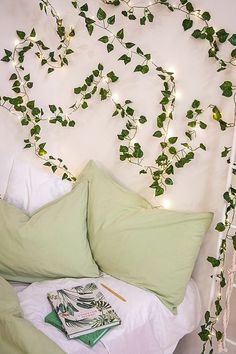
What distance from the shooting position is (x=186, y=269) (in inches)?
65.6

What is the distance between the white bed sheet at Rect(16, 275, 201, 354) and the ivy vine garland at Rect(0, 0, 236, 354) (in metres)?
0.13

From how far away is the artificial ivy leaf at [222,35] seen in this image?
1526 mm

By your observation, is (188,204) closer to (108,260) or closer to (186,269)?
(186,269)

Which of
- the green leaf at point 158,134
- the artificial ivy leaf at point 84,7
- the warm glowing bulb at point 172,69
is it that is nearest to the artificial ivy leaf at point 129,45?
the warm glowing bulb at point 172,69

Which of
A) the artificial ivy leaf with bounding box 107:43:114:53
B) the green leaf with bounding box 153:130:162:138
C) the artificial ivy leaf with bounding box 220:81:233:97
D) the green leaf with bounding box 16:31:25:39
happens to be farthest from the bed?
the green leaf with bounding box 16:31:25:39

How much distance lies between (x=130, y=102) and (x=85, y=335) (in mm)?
1098

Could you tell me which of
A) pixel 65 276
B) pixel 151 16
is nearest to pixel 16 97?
pixel 151 16

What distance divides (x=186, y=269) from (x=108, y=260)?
36cm

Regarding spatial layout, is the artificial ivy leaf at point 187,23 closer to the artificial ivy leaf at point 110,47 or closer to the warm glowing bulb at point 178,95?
the warm glowing bulb at point 178,95

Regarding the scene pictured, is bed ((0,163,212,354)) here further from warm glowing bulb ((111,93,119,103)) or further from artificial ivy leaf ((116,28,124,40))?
artificial ivy leaf ((116,28,124,40))

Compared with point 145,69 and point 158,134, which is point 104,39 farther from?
point 158,134

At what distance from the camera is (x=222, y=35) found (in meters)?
1.53

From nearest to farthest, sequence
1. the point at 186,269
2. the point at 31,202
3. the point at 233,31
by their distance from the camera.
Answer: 1. the point at 233,31
2. the point at 186,269
3. the point at 31,202

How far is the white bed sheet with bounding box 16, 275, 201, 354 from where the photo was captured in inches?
54.4
